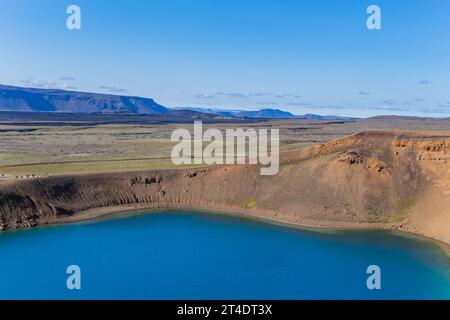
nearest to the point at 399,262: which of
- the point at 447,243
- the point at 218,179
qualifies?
the point at 447,243

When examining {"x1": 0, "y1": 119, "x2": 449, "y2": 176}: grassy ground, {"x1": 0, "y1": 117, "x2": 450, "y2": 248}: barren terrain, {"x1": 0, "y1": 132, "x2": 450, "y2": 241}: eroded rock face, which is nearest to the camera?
{"x1": 0, "y1": 117, "x2": 450, "y2": 248}: barren terrain

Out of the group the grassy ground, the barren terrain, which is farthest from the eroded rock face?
the grassy ground

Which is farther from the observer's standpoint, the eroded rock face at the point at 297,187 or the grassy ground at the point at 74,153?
the grassy ground at the point at 74,153

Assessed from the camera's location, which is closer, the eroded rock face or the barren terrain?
the barren terrain

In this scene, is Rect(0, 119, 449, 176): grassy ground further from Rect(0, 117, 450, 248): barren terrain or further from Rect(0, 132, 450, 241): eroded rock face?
Rect(0, 132, 450, 241): eroded rock face

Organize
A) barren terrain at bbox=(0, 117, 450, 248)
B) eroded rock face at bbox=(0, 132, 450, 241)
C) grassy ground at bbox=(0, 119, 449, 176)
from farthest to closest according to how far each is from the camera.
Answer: grassy ground at bbox=(0, 119, 449, 176), eroded rock face at bbox=(0, 132, 450, 241), barren terrain at bbox=(0, 117, 450, 248)

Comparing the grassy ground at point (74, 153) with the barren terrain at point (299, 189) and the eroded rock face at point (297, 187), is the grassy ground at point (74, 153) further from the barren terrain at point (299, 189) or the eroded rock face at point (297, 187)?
the eroded rock face at point (297, 187)

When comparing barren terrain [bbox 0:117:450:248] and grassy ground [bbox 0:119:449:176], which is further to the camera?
grassy ground [bbox 0:119:449:176]

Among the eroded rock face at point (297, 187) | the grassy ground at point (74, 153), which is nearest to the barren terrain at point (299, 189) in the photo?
the eroded rock face at point (297, 187)

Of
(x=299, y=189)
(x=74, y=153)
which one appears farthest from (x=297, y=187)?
(x=74, y=153)
